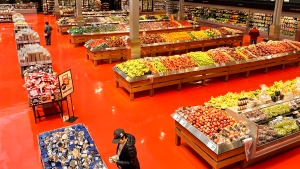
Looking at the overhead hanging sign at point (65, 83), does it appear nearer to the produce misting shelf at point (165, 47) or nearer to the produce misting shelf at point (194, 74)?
the produce misting shelf at point (194, 74)

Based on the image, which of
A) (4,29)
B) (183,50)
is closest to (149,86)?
(183,50)

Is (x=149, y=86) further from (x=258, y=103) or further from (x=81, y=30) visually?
(x=81, y=30)

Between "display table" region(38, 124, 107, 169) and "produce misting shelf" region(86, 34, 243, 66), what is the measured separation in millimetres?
5951

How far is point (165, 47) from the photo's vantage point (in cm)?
1295

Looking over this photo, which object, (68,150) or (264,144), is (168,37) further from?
(68,150)

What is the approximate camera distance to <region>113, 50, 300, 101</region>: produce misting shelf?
821 cm

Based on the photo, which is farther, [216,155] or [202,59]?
[202,59]

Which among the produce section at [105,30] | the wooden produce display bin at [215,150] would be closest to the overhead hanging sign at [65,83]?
the wooden produce display bin at [215,150]

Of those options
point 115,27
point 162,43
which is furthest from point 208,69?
point 115,27

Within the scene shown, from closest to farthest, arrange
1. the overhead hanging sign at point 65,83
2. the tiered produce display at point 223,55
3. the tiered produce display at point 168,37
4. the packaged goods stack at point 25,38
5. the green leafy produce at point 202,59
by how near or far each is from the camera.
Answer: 1. the overhead hanging sign at point 65,83
2. the tiered produce display at point 223,55
3. the green leafy produce at point 202,59
4. the packaged goods stack at point 25,38
5. the tiered produce display at point 168,37

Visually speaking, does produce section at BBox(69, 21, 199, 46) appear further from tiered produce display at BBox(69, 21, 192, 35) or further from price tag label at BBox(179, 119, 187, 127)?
price tag label at BBox(179, 119, 187, 127)

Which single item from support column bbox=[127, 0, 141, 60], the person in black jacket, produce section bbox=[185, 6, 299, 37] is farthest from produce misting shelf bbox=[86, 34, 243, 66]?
Answer: the person in black jacket

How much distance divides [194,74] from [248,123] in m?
4.13

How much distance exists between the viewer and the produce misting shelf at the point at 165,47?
37.7 ft
